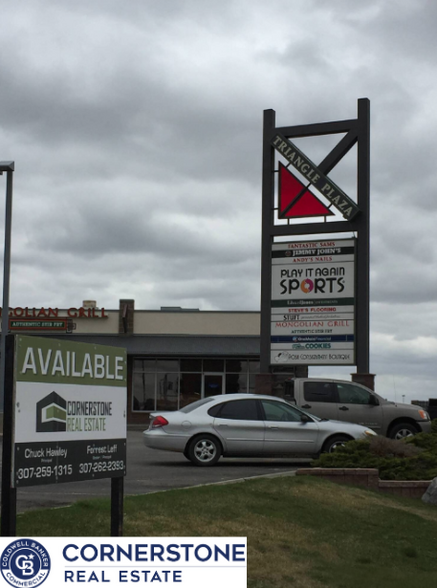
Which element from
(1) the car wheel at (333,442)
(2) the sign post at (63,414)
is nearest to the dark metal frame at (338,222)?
(1) the car wheel at (333,442)

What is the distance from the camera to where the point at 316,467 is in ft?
49.8

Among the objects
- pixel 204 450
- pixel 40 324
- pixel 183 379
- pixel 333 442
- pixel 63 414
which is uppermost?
pixel 40 324

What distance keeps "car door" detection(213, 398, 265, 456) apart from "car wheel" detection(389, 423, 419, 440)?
15.4 ft

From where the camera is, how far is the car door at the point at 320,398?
20.8 m

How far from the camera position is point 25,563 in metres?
6.29

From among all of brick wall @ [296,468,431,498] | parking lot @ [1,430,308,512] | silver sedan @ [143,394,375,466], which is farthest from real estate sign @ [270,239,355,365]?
brick wall @ [296,468,431,498]

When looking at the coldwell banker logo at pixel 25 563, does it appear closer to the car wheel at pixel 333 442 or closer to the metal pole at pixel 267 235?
the car wheel at pixel 333 442

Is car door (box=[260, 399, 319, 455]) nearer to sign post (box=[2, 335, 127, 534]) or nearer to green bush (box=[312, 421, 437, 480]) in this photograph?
green bush (box=[312, 421, 437, 480])

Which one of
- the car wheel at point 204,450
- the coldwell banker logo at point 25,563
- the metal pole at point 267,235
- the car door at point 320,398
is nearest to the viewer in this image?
the coldwell banker logo at point 25,563

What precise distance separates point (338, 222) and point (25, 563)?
70.9ft

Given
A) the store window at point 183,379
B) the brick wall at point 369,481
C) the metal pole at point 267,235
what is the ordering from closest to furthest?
the brick wall at point 369,481, the metal pole at point 267,235, the store window at point 183,379

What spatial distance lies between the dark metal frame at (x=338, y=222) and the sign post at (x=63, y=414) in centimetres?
1847

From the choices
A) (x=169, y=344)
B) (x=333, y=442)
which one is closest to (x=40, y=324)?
(x=169, y=344)

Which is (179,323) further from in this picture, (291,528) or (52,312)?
(291,528)
